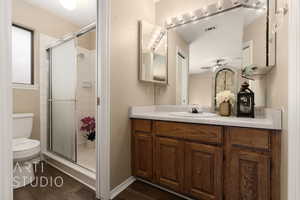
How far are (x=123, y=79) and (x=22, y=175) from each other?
159 centimetres

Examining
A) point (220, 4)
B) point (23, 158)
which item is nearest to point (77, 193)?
point (23, 158)

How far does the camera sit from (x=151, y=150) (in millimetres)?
1662

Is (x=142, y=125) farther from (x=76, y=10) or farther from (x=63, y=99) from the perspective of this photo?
(x=76, y=10)

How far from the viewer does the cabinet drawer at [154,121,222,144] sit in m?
1.25

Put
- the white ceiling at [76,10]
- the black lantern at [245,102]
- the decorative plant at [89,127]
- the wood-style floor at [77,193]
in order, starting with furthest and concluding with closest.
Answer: the decorative plant at [89,127] < the white ceiling at [76,10] < the wood-style floor at [77,193] < the black lantern at [245,102]

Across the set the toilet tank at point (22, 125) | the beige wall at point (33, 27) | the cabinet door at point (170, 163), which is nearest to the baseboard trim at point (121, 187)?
the cabinet door at point (170, 163)

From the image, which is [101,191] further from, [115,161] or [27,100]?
[27,100]

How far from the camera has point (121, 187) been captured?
1.65 meters

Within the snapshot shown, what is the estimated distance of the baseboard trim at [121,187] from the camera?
155 cm

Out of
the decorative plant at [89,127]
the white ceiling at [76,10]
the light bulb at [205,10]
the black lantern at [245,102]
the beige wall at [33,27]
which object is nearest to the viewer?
the black lantern at [245,102]

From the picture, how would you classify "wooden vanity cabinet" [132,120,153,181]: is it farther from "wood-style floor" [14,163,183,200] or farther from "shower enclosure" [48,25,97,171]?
"shower enclosure" [48,25,97,171]

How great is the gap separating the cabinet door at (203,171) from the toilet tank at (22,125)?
2.21 meters

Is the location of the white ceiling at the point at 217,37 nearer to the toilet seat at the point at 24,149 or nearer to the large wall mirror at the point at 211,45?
the large wall mirror at the point at 211,45

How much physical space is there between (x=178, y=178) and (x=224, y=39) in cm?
156
